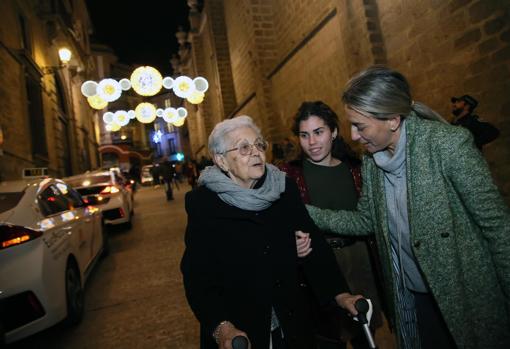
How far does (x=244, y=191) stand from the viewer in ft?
5.97

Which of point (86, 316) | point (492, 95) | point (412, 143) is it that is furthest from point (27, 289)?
point (492, 95)

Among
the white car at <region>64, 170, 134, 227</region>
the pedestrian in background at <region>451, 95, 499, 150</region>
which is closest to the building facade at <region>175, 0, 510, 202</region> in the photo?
the pedestrian in background at <region>451, 95, 499, 150</region>

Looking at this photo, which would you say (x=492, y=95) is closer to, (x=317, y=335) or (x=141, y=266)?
(x=317, y=335)

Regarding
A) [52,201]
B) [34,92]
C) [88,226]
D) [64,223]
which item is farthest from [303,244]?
[34,92]

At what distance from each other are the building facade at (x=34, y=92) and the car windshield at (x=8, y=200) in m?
3.52

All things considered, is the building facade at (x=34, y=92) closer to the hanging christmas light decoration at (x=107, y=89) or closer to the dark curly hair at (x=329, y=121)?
the hanging christmas light decoration at (x=107, y=89)

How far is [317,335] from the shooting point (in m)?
2.04

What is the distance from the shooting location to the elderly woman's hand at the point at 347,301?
1772 millimetres

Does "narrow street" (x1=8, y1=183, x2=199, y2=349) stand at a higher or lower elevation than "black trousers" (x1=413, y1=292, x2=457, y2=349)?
lower

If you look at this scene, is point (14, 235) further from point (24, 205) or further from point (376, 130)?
point (376, 130)

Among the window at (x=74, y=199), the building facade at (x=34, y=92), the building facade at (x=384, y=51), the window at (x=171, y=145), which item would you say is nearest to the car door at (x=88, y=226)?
the window at (x=74, y=199)

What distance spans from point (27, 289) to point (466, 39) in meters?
5.83

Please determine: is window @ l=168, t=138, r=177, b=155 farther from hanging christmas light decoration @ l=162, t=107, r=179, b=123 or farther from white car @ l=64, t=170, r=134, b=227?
white car @ l=64, t=170, r=134, b=227

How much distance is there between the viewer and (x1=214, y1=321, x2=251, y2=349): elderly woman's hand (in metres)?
1.56
